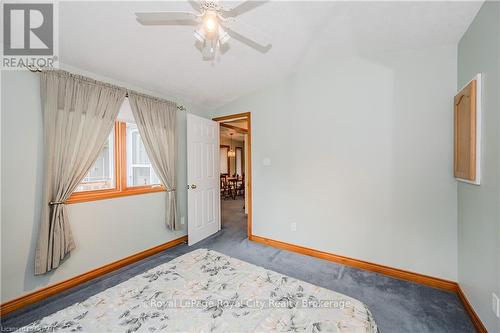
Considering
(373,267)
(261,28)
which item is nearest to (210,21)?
(261,28)

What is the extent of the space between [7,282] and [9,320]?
31cm

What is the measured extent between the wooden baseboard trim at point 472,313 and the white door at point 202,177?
10.6ft

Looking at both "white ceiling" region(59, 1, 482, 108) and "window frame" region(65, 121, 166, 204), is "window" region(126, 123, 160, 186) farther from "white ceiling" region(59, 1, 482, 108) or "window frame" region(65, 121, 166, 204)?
"white ceiling" region(59, 1, 482, 108)

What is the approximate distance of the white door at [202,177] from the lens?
3.37 metres

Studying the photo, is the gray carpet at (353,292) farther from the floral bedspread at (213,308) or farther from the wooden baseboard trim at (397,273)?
the floral bedspread at (213,308)

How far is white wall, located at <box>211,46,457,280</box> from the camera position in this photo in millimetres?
2229

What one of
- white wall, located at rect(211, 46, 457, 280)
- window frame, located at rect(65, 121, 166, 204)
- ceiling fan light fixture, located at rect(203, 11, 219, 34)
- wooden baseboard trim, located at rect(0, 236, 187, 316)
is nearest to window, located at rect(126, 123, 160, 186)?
window frame, located at rect(65, 121, 166, 204)

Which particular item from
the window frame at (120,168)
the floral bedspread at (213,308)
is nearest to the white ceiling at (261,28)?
the window frame at (120,168)

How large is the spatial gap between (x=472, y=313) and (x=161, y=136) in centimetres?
385

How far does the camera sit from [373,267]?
256 centimetres

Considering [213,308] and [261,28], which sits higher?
[261,28]

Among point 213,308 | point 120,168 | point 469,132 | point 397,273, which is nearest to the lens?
point 213,308

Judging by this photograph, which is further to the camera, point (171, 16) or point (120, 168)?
point (120, 168)

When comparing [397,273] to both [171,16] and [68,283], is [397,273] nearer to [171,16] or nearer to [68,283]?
[171,16]
